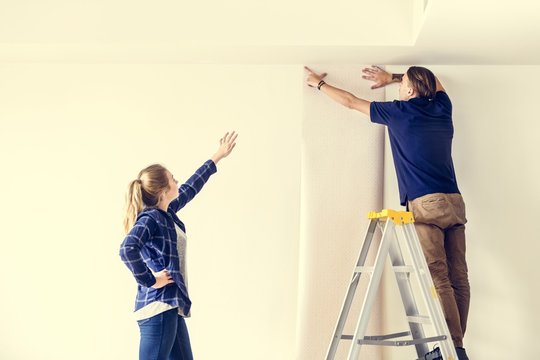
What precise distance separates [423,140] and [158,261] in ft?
5.10

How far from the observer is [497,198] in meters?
4.19

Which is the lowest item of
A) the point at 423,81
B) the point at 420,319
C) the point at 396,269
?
the point at 420,319

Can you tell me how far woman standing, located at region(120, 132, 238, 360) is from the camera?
3.45 meters

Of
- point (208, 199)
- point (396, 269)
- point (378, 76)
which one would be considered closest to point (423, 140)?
point (378, 76)

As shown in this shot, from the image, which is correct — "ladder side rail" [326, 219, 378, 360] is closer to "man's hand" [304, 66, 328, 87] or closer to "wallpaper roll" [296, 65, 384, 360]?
"wallpaper roll" [296, 65, 384, 360]

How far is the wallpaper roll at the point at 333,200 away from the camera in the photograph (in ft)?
13.7

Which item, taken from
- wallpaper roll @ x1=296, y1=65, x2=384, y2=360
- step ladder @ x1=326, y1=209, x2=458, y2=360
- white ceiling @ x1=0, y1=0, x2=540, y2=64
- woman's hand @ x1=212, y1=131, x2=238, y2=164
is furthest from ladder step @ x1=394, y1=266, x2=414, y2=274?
woman's hand @ x1=212, y1=131, x2=238, y2=164

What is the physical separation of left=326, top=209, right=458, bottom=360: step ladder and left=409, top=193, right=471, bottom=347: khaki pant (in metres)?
0.21

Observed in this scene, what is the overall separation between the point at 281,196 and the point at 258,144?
0.34 metres

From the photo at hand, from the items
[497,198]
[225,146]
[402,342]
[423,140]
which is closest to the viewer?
[402,342]

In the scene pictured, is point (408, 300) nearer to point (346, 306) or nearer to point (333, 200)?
point (346, 306)

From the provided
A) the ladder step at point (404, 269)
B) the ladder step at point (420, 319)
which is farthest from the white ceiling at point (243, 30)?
the ladder step at point (420, 319)

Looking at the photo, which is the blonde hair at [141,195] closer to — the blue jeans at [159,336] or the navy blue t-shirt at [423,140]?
the blue jeans at [159,336]

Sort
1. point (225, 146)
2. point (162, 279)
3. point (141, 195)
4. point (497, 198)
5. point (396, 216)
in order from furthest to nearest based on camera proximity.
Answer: point (225, 146) → point (497, 198) → point (141, 195) → point (162, 279) → point (396, 216)
